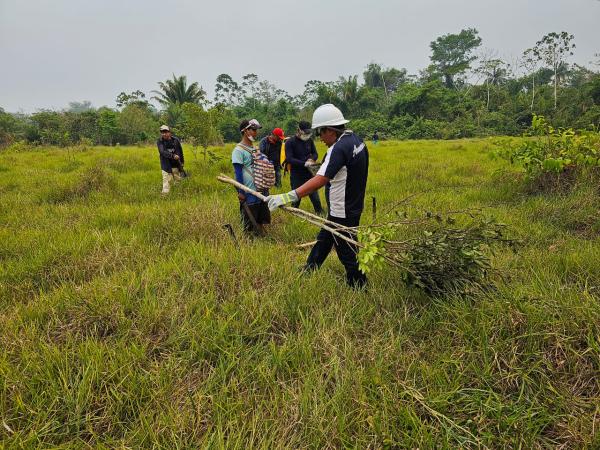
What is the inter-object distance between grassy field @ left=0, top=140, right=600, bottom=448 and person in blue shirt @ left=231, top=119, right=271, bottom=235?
2.19 feet

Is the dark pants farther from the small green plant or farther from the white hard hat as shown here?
the small green plant

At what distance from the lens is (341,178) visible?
263 cm

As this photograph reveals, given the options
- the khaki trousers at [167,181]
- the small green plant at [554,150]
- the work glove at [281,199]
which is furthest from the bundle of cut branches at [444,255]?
the khaki trousers at [167,181]

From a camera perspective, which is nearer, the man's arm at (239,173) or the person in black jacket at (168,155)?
the man's arm at (239,173)

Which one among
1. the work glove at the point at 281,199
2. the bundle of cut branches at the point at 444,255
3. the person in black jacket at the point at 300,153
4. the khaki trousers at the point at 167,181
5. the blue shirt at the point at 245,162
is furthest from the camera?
the khaki trousers at the point at 167,181

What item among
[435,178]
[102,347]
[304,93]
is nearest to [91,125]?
[304,93]

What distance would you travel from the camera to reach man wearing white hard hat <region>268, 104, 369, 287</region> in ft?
8.23

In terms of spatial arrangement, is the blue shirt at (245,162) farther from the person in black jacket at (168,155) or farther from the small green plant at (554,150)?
the small green plant at (554,150)

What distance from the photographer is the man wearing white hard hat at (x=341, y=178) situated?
2.51 metres

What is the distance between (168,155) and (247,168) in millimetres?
3125

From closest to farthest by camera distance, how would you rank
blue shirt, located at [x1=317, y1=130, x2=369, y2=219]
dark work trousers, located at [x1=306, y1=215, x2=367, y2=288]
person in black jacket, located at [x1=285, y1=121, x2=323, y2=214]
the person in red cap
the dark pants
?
blue shirt, located at [x1=317, y1=130, x2=369, y2=219], dark work trousers, located at [x1=306, y1=215, x2=367, y2=288], the dark pants, person in black jacket, located at [x1=285, y1=121, x2=323, y2=214], the person in red cap

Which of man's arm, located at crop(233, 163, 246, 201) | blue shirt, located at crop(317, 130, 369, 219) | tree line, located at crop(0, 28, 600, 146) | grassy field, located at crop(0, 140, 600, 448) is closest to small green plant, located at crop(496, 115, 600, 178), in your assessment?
grassy field, located at crop(0, 140, 600, 448)

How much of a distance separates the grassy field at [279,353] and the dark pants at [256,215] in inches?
26.0

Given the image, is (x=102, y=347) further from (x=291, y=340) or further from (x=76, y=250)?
(x=76, y=250)
